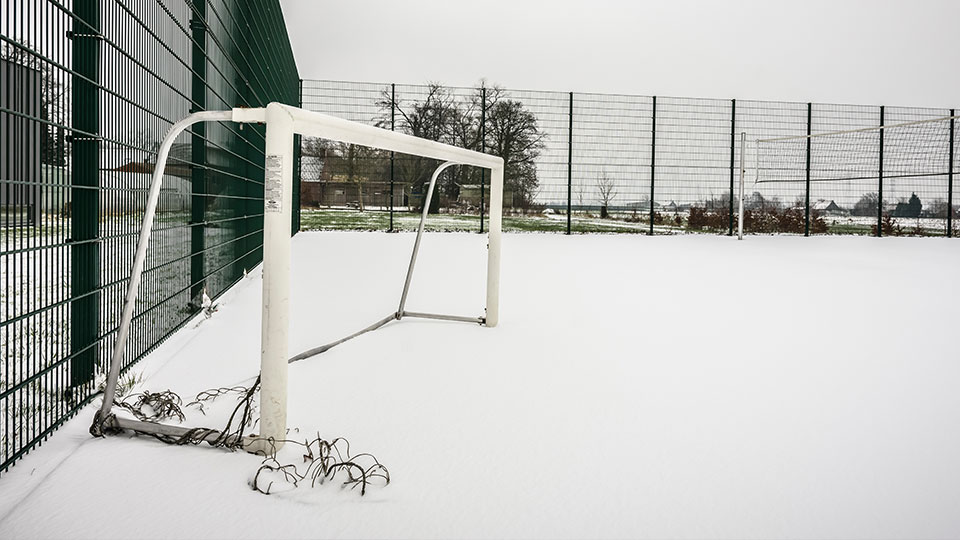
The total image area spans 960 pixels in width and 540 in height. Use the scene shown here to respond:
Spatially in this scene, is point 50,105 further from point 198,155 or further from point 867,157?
point 867,157

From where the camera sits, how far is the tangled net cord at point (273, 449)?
125 centimetres

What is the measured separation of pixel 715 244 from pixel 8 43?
8719 millimetres

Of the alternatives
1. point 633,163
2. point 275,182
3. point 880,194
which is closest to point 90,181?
point 275,182

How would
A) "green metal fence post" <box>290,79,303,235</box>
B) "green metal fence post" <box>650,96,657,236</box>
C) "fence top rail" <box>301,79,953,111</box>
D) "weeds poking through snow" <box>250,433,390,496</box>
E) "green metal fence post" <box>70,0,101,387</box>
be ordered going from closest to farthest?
"weeds poking through snow" <box>250,433,390,496</box>
"green metal fence post" <box>70,0,101,387</box>
"green metal fence post" <box>290,79,303,235</box>
"fence top rail" <box>301,79,953,111</box>
"green metal fence post" <box>650,96,657,236</box>

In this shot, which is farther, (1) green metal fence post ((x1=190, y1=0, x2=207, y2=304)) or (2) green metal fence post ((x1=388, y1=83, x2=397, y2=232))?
(2) green metal fence post ((x1=388, y1=83, x2=397, y2=232))

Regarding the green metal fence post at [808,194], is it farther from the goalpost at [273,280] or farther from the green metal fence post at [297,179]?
the goalpost at [273,280]

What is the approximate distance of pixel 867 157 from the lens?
11.1 m

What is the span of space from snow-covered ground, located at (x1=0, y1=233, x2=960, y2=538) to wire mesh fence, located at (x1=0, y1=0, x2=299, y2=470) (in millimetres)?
155

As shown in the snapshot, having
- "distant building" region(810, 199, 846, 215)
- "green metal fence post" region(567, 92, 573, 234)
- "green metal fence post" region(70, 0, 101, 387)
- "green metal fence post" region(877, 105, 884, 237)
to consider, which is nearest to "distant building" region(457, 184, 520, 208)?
"green metal fence post" region(567, 92, 573, 234)

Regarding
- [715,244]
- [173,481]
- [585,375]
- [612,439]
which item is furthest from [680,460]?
[715,244]

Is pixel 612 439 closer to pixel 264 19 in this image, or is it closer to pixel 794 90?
pixel 264 19

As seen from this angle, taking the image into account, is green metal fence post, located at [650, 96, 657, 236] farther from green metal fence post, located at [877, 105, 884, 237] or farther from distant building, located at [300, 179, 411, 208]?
distant building, located at [300, 179, 411, 208]

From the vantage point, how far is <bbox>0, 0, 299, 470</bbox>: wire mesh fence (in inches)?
51.4

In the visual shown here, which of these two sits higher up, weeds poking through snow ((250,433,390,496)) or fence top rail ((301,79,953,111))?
fence top rail ((301,79,953,111))
